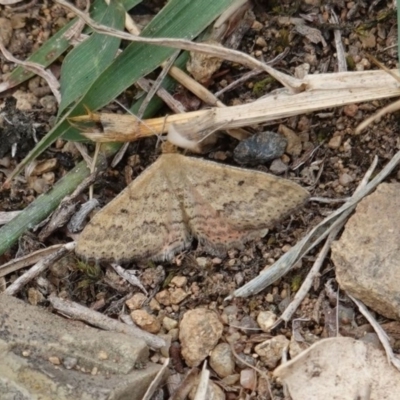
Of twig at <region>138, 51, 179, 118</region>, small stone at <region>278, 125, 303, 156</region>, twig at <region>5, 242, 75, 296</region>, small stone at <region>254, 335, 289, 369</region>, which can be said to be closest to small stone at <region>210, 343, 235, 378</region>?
small stone at <region>254, 335, 289, 369</region>

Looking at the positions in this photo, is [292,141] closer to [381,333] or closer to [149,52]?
[149,52]

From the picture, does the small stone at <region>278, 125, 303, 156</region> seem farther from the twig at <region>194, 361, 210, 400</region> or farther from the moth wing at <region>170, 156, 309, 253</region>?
the twig at <region>194, 361, 210, 400</region>

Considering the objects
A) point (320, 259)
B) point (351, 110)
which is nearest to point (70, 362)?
point (320, 259)

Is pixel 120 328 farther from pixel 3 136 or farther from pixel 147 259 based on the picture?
pixel 3 136

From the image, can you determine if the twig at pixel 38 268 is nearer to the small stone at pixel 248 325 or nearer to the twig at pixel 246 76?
the small stone at pixel 248 325

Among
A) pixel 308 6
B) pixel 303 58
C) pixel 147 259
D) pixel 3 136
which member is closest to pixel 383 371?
pixel 147 259
